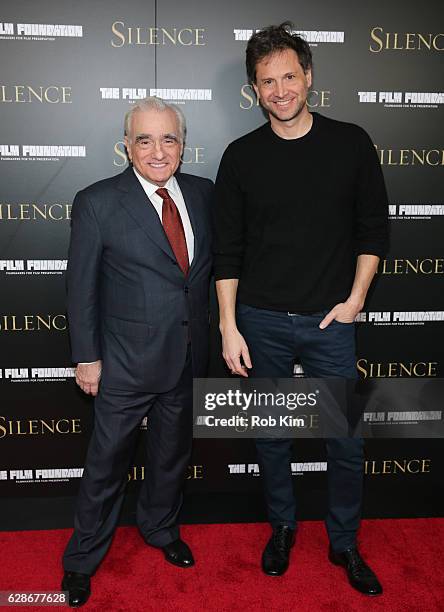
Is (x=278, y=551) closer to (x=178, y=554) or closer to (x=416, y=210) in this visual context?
(x=178, y=554)

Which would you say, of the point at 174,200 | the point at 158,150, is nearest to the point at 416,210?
the point at 174,200

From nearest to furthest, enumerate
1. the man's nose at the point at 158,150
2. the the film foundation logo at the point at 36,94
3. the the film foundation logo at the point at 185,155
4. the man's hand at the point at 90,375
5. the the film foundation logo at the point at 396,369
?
the man's nose at the point at 158,150 → the man's hand at the point at 90,375 → the the film foundation logo at the point at 36,94 → the the film foundation logo at the point at 185,155 → the the film foundation logo at the point at 396,369

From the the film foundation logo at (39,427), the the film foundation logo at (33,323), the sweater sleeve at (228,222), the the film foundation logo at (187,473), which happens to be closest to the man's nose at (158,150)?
the sweater sleeve at (228,222)

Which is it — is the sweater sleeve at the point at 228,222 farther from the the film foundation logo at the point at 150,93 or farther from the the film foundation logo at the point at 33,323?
the the film foundation logo at the point at 33,323

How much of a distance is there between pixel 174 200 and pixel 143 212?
0.50 ft

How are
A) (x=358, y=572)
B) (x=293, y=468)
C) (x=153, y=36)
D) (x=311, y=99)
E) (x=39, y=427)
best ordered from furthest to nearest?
(x=293, y=468) → (x=39, y=427) → (x=311, y=99) → (x=153, y=36) → (x=358, y=572)

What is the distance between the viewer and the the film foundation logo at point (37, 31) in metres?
2.61

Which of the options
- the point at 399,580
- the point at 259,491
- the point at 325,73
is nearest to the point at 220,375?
the point at 259,491

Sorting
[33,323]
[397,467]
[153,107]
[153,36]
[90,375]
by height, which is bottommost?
[397,467]

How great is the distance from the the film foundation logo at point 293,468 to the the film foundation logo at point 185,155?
1357 millimetres

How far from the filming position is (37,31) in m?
2.62

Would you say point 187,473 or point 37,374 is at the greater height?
point 37,374

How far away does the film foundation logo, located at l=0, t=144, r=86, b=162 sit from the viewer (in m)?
2.69

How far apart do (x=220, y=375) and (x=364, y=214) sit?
0.99 m
